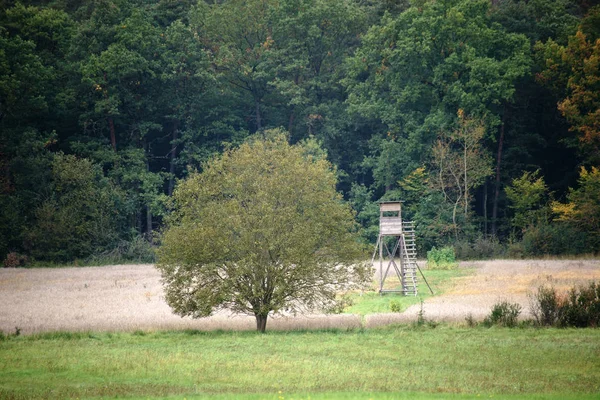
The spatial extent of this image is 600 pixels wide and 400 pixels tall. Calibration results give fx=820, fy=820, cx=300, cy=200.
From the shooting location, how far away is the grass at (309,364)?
19.8m

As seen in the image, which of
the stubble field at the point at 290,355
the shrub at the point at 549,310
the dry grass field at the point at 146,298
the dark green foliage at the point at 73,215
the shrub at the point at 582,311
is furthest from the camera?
the dark green foliage at the point at 73,215

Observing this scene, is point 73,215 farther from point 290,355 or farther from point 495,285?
point 290,355

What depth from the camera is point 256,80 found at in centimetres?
7950

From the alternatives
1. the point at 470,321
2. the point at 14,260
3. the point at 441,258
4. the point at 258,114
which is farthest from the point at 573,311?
the point at 258,114

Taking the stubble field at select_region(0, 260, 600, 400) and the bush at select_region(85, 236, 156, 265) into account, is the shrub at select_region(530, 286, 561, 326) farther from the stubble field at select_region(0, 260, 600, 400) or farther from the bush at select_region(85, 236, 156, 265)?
the bush at select_region(85, 236, 156, 265)

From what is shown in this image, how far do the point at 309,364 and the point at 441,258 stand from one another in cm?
3915

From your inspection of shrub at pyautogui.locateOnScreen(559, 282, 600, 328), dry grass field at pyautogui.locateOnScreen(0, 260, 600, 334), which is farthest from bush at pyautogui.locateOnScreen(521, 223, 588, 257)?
shrub at pyautogui.locateOnScreen(559, 282, 600, 328)

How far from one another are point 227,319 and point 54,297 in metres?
12.3

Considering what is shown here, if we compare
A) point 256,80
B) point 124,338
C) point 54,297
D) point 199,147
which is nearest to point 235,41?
point 256,80

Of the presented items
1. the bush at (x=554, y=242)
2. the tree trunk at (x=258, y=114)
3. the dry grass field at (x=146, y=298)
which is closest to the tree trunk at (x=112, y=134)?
the tree trunk at (x=258, y=114)

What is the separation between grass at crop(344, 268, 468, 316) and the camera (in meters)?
38.1

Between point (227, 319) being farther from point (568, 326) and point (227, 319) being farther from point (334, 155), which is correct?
point (334, 155)

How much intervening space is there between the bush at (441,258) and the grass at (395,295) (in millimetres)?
2086

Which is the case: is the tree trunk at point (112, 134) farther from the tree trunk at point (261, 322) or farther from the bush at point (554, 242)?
the tree trunk at point (261, 322)
